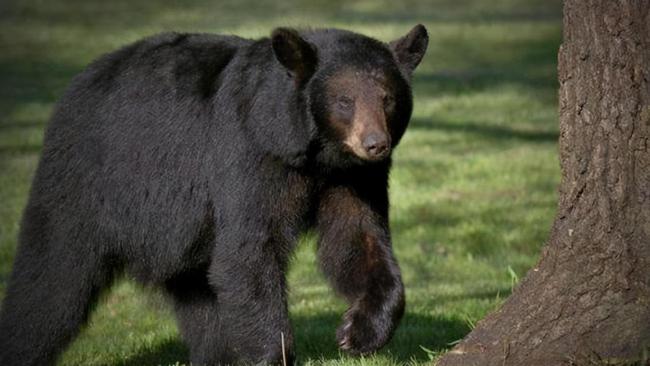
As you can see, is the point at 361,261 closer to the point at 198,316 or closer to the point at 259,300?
the point at 259,300

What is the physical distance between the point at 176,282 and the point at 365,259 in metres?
1.47

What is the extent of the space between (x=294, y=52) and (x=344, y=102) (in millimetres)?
359

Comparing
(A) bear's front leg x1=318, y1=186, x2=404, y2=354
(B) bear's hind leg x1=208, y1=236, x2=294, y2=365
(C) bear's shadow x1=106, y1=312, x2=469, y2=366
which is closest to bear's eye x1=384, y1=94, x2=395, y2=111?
(A) bear's front leg x1=318, y1=186, x2=404, y2=354

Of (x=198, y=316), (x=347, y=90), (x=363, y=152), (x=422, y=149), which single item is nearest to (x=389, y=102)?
(x=347, y=90)

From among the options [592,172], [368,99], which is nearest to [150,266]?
[368,99]

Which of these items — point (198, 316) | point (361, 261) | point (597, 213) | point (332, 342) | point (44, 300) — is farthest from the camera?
point (332, 342)

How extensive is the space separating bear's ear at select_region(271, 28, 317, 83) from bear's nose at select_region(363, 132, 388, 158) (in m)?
0.52

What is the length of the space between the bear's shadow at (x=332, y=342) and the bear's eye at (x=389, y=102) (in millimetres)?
1660

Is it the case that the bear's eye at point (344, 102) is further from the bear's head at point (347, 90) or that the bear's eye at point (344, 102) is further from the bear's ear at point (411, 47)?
the bear's ear at point (411, 47)

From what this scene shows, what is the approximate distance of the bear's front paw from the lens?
5.81m

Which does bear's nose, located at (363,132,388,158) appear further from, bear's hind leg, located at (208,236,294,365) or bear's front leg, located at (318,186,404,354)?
bear's hind leg, located at (208,236,294,365)

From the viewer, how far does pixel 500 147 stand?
1489 centimetres

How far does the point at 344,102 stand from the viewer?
577cm

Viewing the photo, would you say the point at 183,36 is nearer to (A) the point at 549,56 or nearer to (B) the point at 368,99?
(B) the point at 368,99
